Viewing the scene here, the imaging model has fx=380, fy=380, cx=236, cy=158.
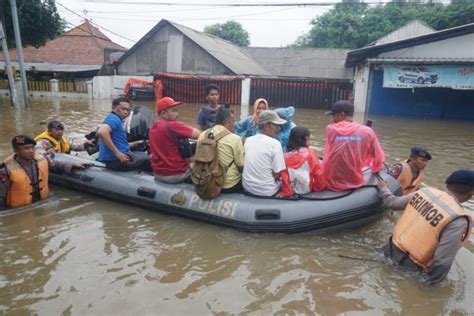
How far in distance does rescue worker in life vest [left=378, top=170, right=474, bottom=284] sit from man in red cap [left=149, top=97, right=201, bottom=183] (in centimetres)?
257

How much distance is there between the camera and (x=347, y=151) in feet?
13.6

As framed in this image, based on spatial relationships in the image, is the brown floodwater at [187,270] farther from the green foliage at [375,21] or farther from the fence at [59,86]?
the green foliage at [375,21]

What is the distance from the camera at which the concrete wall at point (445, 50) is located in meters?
15.0

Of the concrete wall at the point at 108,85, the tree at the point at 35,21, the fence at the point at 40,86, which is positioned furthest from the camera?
the fence at the point at 40,86

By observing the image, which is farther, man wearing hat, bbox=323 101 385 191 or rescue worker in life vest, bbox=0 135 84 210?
rescue worker in life vest, bbox=0 135 84 210

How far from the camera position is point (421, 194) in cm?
331

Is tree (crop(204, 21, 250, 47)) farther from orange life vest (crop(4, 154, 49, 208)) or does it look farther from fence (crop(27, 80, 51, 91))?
orange life vest (crop(4, 154, 49, 208))

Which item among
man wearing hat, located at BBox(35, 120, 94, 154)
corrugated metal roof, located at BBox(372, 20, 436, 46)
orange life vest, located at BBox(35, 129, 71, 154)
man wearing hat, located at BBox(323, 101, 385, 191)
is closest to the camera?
man wearing hat, located at BBox(323, 101, 385, 191)

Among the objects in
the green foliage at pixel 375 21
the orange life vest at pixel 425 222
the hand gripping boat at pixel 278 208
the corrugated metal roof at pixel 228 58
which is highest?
the green foliage at pixel 375 21

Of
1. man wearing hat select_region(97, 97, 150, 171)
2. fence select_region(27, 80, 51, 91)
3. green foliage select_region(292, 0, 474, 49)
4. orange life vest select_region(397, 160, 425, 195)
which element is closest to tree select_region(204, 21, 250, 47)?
green foliage select_region(292, 0, 474, 49)

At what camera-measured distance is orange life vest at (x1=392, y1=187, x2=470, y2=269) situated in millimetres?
3021

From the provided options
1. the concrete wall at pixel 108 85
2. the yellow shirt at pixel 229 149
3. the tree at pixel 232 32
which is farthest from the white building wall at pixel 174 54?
the tree at pixel 232 32

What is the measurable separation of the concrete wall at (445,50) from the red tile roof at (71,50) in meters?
23.0

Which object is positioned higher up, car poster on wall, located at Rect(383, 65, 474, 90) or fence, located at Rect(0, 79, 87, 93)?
car poster on wall, located at Rect(383, 65, 474, 90)
